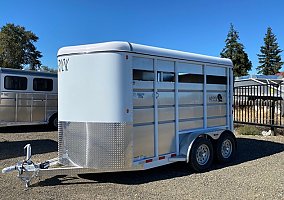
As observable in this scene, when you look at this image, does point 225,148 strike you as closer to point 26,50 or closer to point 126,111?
point 126,111

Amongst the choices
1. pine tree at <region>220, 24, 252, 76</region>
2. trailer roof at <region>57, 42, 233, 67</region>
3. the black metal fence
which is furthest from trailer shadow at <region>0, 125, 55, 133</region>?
pine tree at <region>220, 24, 252, 76</region>

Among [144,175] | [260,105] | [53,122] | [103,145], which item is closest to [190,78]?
[144,175]

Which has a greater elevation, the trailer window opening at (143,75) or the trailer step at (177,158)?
the trailer window opening at (143,75)

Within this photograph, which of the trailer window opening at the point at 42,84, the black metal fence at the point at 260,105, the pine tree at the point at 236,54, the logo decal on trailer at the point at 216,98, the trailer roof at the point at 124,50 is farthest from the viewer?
the pine tree at the point at 236,54

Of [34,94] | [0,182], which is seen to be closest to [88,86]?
[0,182]

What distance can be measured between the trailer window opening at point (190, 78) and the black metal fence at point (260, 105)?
6173mm

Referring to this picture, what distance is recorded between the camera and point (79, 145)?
6.20 metres

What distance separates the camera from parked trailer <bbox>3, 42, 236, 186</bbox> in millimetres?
5922

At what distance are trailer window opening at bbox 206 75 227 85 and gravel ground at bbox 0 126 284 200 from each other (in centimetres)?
191

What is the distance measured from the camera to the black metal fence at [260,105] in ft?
41.7

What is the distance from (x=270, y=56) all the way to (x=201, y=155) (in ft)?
187

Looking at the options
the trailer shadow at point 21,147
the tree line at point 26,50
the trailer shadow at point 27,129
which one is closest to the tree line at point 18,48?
the tree line at point 26,50

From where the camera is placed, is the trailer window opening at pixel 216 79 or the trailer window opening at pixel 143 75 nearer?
the trailer window opening at pixel 143 75

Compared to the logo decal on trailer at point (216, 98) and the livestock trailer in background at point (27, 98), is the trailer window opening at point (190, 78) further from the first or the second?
the livestock trailer in background at point (27, 98)
